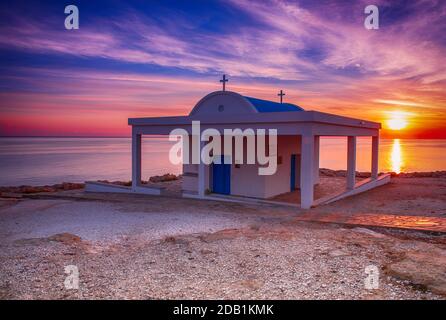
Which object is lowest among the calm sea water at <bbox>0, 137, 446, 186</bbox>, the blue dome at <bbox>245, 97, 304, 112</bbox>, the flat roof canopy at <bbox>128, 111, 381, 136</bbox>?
the calm sea water at <bbox>0, 137, 446, 186</bbox>

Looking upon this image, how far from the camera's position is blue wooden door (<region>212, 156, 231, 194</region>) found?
16644 millimetres

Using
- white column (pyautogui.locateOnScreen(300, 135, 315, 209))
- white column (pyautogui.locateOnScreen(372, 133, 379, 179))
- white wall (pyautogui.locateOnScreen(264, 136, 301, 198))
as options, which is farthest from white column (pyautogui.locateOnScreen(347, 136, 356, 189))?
white column (pyautogui.locateOnScreen(300, 135, 315, 209))

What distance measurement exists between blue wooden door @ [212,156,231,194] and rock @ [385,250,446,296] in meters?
9.83

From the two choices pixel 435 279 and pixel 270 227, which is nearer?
pixel 435 279

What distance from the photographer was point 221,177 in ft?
55.4

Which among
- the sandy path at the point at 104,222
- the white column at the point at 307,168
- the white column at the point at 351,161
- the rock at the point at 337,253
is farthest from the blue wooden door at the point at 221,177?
the rock at the point at 337,253

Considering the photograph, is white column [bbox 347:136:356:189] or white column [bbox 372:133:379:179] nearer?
white column [bbox 347:136:356:189]

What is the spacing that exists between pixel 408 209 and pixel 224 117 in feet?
25.7

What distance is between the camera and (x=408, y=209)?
1316cm

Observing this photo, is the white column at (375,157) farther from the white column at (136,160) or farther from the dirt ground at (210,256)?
the white column at (136,160)

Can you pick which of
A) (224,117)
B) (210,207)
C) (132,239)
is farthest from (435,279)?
(224,117)

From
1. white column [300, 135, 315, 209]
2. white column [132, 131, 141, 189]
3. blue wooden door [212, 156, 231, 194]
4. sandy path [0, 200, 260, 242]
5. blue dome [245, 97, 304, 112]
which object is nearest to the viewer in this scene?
sandy path [0, 200, 260, 242]

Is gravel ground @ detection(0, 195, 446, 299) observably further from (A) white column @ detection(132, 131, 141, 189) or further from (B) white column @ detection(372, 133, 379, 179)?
(B) white column @ detection(372, 133, 379, 179)
